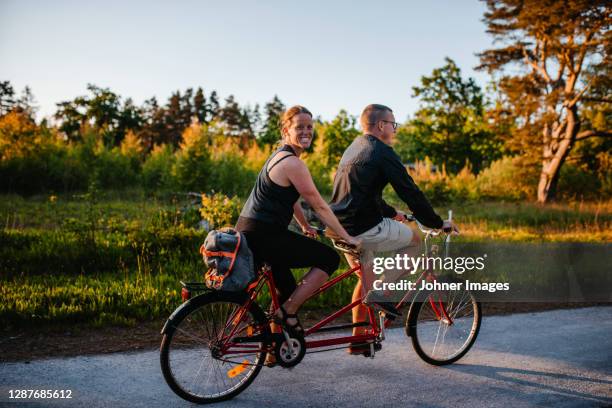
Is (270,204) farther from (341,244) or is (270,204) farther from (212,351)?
(212,351)

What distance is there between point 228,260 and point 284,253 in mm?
454

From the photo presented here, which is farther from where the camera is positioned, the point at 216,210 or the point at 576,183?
the point at 576,183

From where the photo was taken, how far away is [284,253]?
3.79m

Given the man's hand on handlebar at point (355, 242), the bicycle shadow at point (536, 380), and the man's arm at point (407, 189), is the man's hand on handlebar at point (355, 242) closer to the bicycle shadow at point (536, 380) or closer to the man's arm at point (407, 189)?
the man's arm at point (407, 189)

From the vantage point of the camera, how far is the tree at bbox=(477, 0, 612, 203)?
1875 cm

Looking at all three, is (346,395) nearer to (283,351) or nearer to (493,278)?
(283,351)

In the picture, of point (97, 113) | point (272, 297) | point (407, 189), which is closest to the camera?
point (272, 297)

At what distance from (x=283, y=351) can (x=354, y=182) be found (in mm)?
1479

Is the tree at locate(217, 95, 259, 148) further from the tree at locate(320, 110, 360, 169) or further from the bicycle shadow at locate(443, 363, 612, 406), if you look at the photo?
the bicycle shadow at locate(443, 363, 612, 406)

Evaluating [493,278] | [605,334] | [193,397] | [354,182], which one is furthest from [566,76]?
[193,397]

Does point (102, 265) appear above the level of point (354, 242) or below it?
below

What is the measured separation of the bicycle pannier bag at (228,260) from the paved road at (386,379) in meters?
0.94

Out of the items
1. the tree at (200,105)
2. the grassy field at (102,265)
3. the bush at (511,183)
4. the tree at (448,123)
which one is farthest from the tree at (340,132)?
the tree at (200,105)

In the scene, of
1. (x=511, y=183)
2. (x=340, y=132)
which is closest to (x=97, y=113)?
(x=340, y=132)
